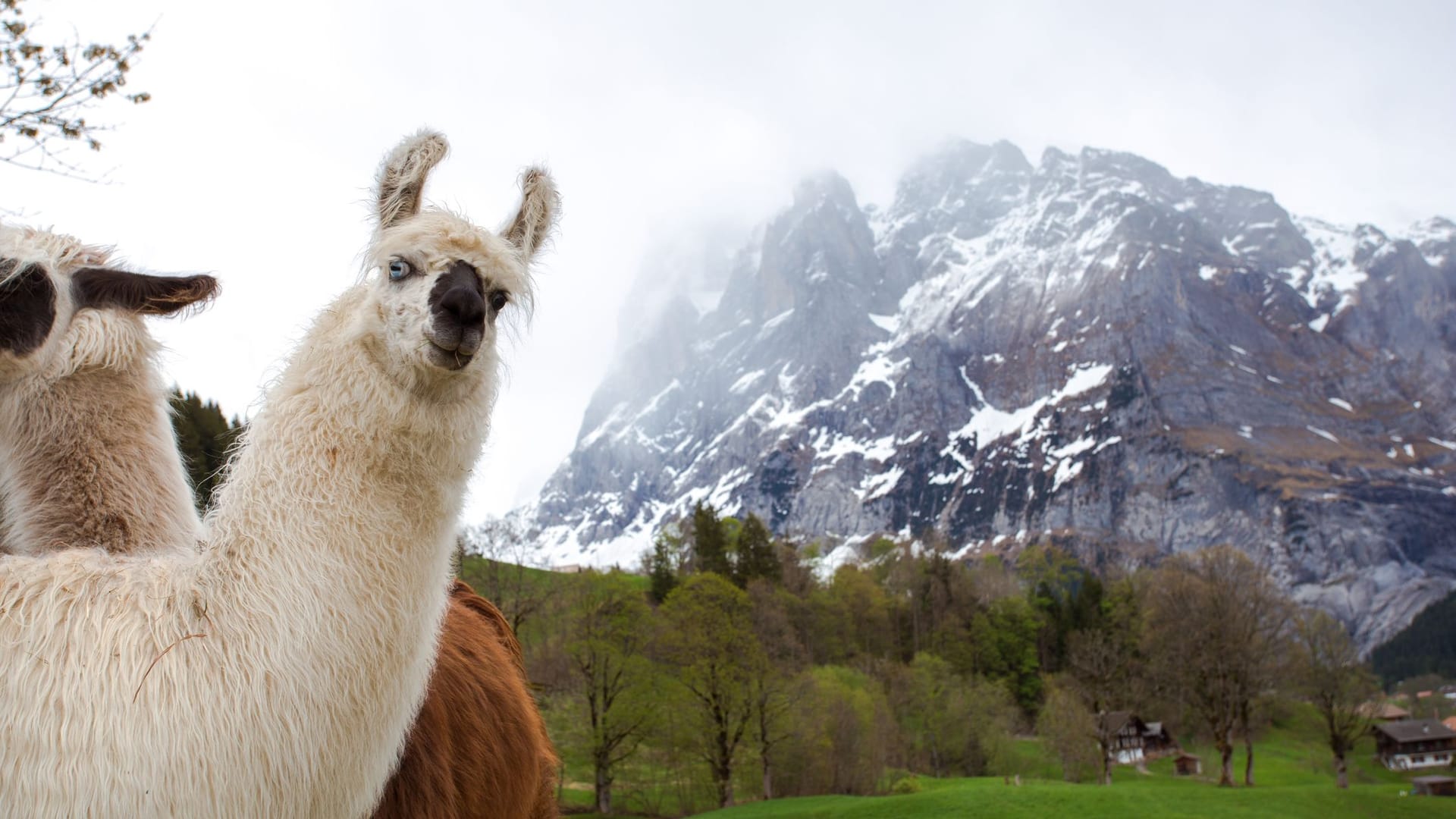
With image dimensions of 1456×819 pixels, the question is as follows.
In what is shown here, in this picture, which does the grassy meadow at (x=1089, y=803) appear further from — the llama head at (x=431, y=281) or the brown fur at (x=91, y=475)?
the llama head at (x=431, y=281)

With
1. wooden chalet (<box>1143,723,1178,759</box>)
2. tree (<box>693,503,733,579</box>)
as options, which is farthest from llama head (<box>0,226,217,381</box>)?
wooden chalet (<box>1143,723,1178,759</box>)

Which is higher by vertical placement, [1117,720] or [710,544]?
[710,544]

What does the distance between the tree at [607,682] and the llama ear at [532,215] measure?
32.1 meters

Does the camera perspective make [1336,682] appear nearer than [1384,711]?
Yes

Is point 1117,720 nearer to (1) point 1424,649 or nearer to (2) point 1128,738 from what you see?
(2) point 1128,738

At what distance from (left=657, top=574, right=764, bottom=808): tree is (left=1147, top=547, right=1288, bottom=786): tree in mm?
22372

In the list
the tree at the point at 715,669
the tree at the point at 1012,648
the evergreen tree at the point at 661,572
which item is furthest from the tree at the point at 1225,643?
the evergreen tree at the point at 661,572

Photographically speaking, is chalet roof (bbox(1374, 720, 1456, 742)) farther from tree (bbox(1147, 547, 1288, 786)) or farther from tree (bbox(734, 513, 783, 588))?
tree (bbox(734, 513, 783, 588))

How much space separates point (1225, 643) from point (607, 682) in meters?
29.3

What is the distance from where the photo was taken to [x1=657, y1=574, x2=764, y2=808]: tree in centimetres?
3412

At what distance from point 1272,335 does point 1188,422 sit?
4544cm

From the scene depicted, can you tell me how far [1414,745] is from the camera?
2223 inches

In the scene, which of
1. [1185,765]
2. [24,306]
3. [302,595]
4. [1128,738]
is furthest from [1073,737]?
[24,306]

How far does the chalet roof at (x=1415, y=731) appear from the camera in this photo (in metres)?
56.4
